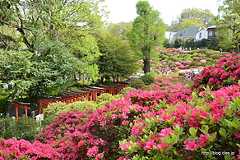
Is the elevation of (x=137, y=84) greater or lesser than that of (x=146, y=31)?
lesser

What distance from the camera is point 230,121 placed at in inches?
116

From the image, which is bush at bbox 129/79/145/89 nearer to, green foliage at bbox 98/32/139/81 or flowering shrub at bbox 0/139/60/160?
green foliage at bbox 98/32/139/81

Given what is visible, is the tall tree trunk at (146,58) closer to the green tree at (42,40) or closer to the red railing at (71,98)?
the green tree at (42,40)

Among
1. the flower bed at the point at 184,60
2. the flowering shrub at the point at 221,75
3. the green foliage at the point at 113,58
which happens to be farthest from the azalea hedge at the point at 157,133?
the flower bed at the point at 184,60

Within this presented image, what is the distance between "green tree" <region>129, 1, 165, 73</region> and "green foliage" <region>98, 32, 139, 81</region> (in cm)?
890

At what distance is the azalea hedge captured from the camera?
3.00m

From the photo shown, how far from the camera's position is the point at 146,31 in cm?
3762

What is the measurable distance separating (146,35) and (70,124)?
30.4 meters

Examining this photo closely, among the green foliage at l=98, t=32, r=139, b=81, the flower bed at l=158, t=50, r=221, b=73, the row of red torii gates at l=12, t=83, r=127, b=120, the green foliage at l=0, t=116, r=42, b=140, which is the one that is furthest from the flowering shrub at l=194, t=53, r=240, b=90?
the flower bed at l=158, t=50, r=221, b=73

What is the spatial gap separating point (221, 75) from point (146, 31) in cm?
3167

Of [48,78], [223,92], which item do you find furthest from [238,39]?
[223,92]

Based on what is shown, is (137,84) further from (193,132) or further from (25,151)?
(193,132)

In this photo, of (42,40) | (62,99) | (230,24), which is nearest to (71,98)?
(62,99)

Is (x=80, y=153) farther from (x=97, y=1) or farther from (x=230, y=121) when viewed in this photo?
(x=97, y=1)
